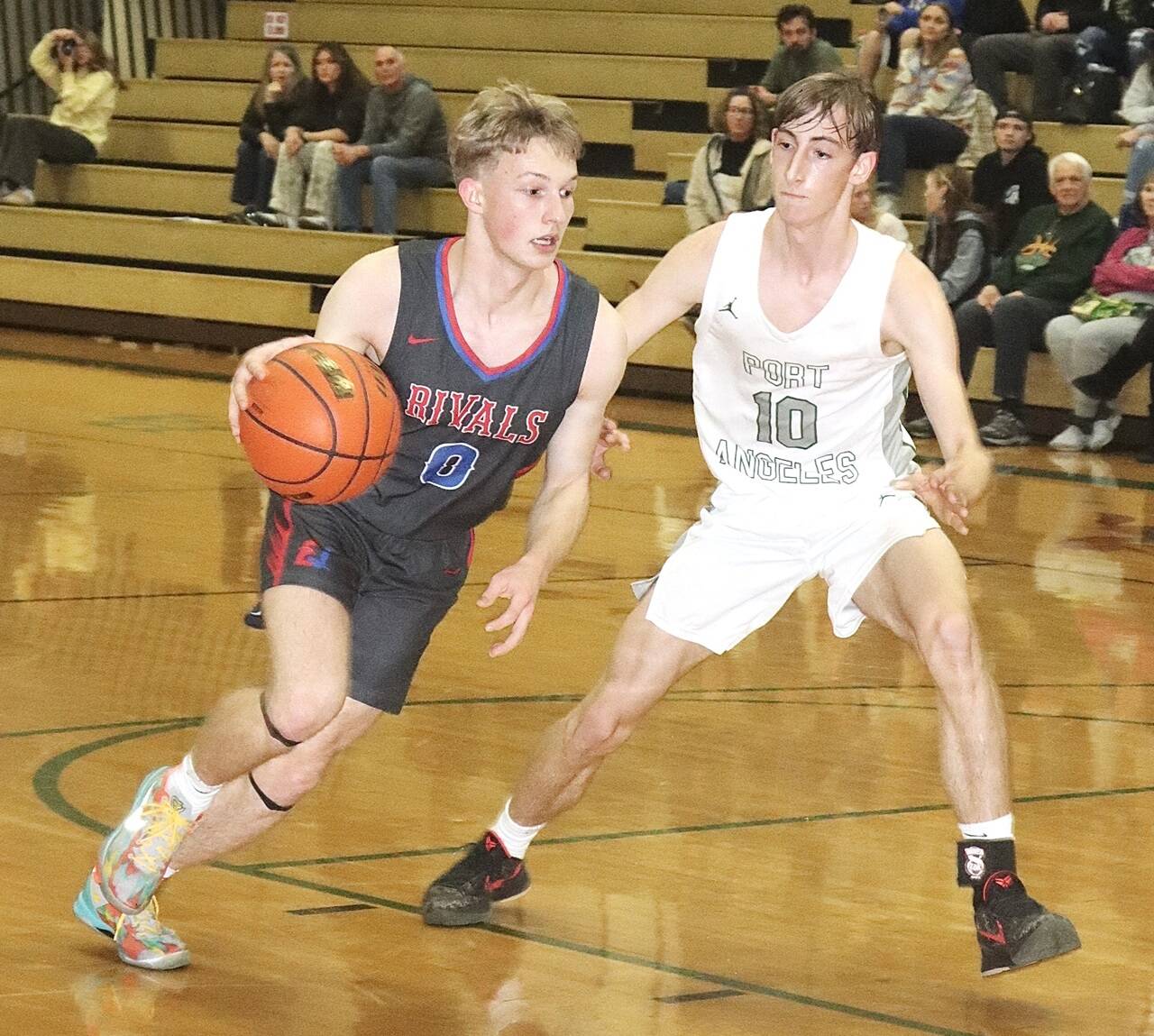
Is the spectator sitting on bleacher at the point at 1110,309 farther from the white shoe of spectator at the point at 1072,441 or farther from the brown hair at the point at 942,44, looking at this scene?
the brown hair at the point at 942,44

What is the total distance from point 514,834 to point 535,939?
259 millimetres

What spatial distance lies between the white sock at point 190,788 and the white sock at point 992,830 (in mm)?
1345

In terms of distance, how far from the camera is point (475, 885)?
4.07m

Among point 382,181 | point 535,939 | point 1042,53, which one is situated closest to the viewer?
point 535,939

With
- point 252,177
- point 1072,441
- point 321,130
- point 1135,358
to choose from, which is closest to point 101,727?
point 1135,358

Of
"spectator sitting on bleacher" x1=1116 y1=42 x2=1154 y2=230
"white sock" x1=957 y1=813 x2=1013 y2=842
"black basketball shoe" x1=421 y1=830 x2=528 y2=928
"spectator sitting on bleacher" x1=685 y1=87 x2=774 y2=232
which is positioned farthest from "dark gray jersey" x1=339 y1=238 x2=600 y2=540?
"spectator sitting on bleacher" x1=685 y1=87 x2=774 y2=232

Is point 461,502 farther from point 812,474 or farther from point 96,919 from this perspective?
point 96,919

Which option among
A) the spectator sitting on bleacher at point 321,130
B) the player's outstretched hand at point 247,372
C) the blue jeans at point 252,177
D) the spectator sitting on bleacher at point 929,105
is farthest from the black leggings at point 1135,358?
the player's outstretched hand at point 247,372

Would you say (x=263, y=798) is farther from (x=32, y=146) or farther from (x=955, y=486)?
(x=32, y=146)

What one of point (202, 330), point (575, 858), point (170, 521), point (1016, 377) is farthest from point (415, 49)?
point (575, 858)

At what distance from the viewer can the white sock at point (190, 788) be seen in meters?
3.77

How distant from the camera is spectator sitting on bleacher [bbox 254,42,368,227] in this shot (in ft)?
49.1

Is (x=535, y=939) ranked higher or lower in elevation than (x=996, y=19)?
lower

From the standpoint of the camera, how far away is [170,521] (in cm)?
848
